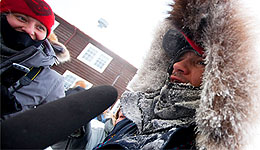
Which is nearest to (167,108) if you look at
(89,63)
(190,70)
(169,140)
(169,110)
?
(169,110)

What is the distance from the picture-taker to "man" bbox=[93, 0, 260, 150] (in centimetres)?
77

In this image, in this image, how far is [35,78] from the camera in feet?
4.86

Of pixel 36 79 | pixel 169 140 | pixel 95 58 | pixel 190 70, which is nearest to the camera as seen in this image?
pixel 169 140

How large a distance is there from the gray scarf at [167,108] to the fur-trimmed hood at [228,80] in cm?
13

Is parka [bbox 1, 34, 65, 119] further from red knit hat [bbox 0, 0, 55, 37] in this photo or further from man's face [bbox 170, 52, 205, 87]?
man's face [bbox 170, 52, 205, 87]

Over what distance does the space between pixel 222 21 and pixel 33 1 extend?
5.68 ft

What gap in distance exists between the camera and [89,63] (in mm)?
11492

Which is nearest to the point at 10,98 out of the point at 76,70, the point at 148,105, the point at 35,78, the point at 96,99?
the point at 35,78

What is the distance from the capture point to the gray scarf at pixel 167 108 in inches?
38.0

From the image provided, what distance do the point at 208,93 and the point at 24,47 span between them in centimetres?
168

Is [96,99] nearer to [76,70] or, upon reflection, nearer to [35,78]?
Answer: [35,78]

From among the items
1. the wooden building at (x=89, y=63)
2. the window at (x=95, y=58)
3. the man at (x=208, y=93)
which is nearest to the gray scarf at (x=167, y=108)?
the man at (x=208, y=93)

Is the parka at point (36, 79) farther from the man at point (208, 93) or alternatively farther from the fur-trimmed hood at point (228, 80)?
the fur-trimmed hood at point (228, 80)

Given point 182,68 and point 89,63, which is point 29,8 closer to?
point 182,68
